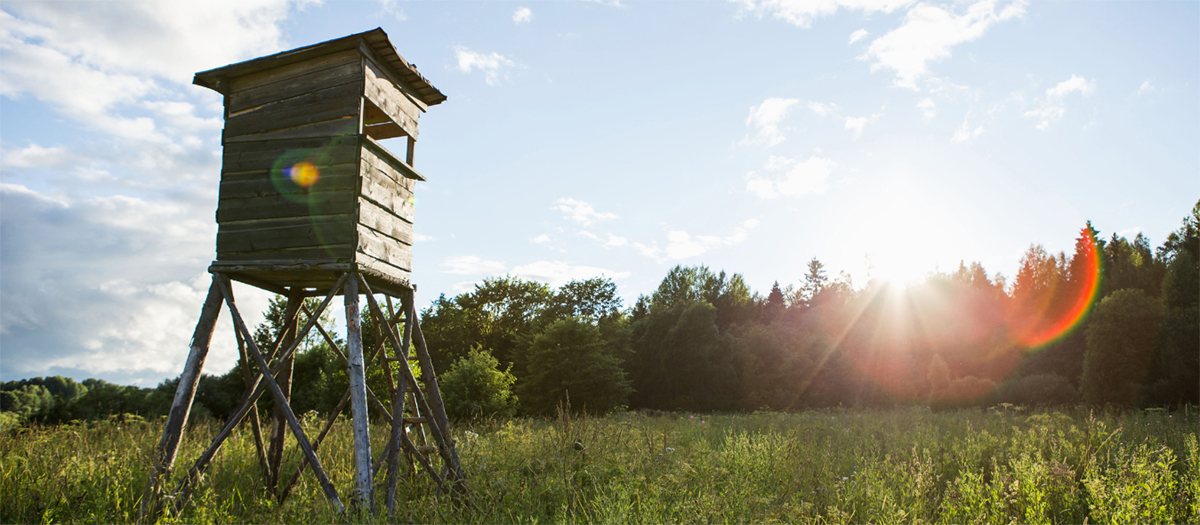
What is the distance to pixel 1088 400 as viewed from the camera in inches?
847

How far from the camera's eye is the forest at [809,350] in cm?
2133

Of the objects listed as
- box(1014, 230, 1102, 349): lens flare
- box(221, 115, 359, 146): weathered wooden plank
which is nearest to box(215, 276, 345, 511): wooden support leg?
box(221, 115, 359, 146): weathered wooden plank

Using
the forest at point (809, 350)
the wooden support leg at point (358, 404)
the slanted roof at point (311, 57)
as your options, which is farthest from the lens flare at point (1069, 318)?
the wooden support leg at point (358, 404)

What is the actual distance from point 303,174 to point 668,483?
18.3 ft

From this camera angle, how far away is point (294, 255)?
23.3 ft

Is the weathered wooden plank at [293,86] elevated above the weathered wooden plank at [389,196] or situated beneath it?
elevated above

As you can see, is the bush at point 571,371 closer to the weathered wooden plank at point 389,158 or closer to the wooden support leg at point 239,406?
the weathered wooden plank at point 389,158

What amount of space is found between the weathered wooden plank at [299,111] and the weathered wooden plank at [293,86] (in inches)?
2.8

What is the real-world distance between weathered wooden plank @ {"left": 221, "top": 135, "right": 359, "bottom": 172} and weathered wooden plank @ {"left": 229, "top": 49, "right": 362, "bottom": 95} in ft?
2.79

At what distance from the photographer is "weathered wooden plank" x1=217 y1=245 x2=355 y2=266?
6.93 meters

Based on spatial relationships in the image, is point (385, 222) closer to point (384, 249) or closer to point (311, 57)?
point (384, 249)

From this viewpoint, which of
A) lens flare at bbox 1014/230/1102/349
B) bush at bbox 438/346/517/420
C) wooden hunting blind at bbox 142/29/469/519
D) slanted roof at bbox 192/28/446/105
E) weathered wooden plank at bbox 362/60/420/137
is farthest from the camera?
lens flare at bbox 1014/230/1102/349

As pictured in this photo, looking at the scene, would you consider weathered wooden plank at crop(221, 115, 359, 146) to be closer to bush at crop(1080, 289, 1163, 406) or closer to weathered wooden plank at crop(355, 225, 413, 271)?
weathered wooden plank at crop(355, 225, 413, 271)

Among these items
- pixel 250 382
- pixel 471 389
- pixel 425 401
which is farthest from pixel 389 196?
pixel 471 389
